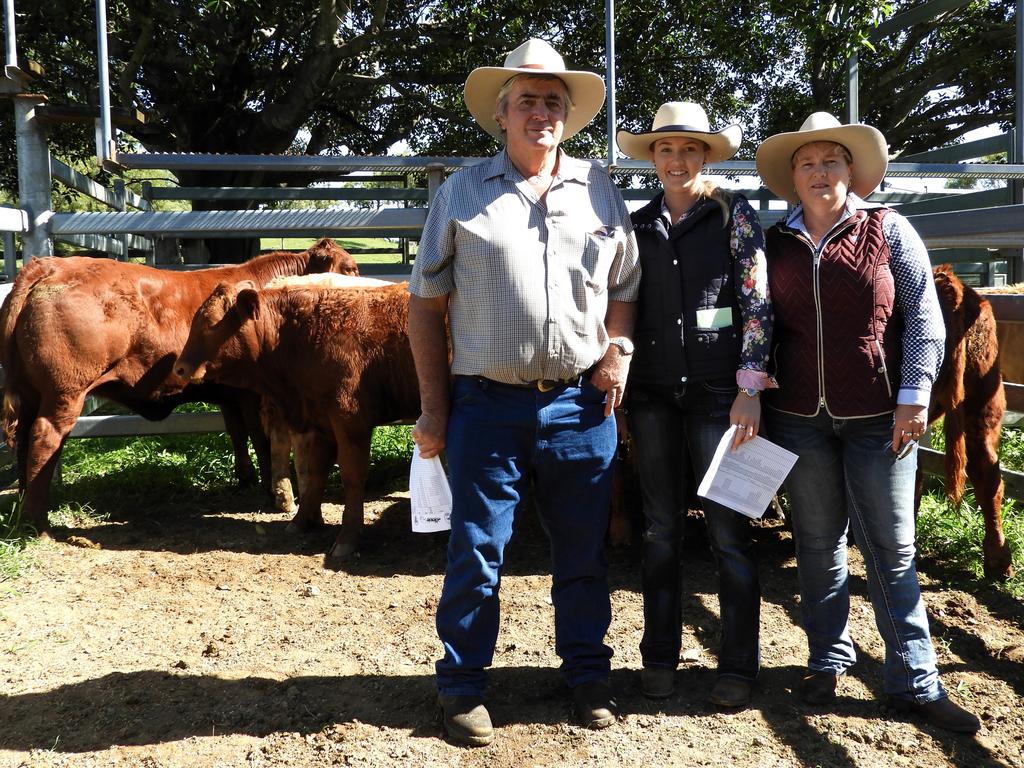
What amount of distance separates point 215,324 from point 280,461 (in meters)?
1.23

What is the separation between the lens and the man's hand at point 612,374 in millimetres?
3240

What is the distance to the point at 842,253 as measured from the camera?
3156 mm

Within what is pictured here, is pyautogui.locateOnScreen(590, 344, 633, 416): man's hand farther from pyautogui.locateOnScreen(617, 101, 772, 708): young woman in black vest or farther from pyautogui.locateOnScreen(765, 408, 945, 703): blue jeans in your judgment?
pyautogui.locateOnScreen(765, 408, 945, 703): blue jeans

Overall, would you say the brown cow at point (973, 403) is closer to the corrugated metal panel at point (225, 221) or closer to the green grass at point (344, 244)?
the corrugated metal panel at point (225, 221)

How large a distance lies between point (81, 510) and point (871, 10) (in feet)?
23.6

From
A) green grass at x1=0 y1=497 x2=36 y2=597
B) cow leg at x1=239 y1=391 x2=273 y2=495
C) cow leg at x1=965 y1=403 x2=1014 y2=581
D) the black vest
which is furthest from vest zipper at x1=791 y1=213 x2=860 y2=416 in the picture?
cow leg at x1=239 y1=391 x2=273 y2=495

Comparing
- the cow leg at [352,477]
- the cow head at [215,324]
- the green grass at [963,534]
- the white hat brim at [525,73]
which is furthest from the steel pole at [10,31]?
the green grass at [963,534]

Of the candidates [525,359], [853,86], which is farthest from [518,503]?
[853,86]

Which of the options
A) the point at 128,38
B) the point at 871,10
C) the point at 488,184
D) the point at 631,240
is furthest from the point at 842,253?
the point at 128,38

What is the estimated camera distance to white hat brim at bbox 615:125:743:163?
3.30 meters

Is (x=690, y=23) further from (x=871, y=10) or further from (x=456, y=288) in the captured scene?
(x=456, y=288)

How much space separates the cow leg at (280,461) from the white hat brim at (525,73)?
3409 millimetres

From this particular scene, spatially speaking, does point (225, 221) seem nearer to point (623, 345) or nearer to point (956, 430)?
point (623, 345)

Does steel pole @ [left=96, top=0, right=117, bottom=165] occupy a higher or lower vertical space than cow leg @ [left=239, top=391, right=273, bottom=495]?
higher
